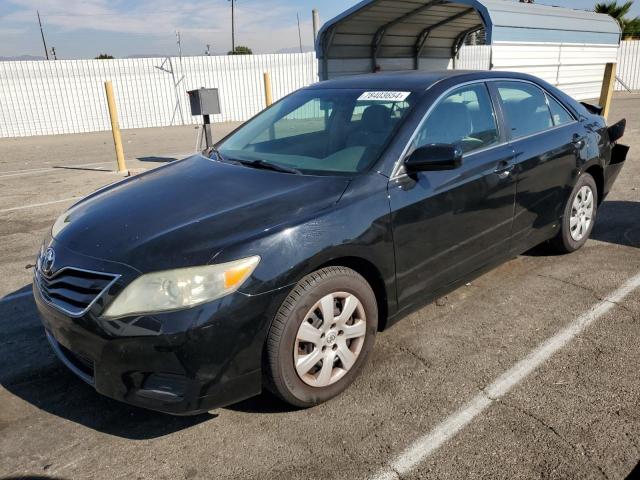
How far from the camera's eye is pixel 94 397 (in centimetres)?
292

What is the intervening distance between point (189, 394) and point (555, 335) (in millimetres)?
2340

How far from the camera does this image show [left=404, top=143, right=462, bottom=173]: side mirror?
116 inches

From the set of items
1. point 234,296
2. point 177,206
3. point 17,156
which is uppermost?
point 177,206

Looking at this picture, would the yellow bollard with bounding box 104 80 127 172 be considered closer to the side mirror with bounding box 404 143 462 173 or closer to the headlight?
the side mirror with bounding box 404 143 462 173

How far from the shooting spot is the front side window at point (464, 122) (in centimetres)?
331

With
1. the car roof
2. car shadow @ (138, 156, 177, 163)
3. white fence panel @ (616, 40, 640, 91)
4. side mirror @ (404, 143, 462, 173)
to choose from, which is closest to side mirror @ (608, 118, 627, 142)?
the car roof

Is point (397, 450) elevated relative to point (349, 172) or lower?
lower

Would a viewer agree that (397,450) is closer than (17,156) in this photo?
Yes

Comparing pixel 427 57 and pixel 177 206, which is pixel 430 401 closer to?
pixel 177 206

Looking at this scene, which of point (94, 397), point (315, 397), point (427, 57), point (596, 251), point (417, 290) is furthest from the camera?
point (427, 57)

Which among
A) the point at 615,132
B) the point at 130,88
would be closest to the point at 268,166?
the point at 615,132

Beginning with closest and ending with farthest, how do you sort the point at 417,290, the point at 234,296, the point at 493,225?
the point at 234,296 < the point at 417,290 < the point at 493,225

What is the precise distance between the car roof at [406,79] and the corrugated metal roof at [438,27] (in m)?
9.33

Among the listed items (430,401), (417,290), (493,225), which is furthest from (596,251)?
(430,401)
